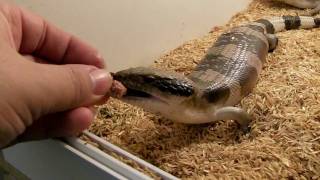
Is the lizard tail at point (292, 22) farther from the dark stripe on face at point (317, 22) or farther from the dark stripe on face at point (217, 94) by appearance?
the dark stripe on face at point (217, 94)

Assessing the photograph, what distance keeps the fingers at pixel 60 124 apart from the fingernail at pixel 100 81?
0.12 meters

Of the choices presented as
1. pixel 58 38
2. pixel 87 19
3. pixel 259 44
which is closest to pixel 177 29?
pixel 259 44

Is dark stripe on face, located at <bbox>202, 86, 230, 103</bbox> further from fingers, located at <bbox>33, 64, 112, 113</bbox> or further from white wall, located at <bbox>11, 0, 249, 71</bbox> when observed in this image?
fingers, located at <bbox>33, 64, 112, 113</bbox>

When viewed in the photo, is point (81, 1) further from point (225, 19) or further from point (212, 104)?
point (225, 19)

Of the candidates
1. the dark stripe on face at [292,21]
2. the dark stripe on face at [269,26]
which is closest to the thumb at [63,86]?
the dark stripe on face at [269,26]

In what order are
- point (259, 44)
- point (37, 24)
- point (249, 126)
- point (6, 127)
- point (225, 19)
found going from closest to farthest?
point (6, 127) < point (37, 24) < point (249, 126) < point (259, 44) < point (225, 19)

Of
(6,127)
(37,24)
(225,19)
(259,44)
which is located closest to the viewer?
(6,127)

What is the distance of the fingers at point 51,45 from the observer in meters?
1.39

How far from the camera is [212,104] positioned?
171cm

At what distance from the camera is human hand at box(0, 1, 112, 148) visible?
980 millimetres

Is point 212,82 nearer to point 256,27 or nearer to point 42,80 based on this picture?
point 256,27

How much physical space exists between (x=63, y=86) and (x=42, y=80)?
0.05 m

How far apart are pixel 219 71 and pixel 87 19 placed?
54 centimetres

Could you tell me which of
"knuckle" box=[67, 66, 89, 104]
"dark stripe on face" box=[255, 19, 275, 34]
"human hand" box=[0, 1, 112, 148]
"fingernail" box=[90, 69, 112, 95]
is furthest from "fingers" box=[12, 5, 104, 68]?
"dark stripe on face" box=[255, 19, 275, 34]
